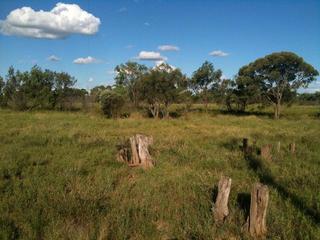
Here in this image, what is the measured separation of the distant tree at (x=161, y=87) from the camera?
31.0 meters

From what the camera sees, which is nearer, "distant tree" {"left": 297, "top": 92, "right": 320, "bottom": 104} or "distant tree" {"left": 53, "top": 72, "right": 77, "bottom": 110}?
"distant tree" {"left": 53, "top": 72, "right": 77, "bottom": 110}

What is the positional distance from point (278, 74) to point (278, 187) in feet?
95.9

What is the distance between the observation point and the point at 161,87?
3094 centimetres

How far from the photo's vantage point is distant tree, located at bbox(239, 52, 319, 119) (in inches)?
1282

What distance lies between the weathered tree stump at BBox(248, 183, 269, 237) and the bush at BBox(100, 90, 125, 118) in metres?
27.4

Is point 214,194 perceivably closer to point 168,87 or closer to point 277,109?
point 168,87

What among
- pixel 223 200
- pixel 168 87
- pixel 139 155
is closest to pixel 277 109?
pixel 168 87

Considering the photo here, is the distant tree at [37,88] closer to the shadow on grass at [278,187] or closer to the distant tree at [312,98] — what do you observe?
the shadow on grass at [278,187]

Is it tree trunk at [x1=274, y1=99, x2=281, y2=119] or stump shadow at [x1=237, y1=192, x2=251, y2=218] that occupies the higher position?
tree trunk at [x1=274, y1=99, x2=281, y2=119]

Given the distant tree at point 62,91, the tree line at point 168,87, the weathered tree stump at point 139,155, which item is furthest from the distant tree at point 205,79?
the weathered tree stump at point 139,155

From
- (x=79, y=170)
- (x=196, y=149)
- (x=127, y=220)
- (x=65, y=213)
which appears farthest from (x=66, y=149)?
(x=127, y=220)

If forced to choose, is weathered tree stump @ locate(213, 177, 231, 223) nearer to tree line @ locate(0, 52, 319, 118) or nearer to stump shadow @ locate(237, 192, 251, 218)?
stump shadow @ locate(237, 192, 251, 218)

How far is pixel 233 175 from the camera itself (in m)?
7.48

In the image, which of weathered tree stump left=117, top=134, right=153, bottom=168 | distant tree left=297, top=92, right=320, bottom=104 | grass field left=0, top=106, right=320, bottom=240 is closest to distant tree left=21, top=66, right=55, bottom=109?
grass field left=0, top=106, right=320, bottom=240
